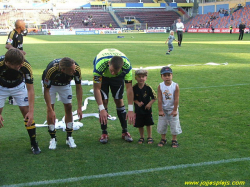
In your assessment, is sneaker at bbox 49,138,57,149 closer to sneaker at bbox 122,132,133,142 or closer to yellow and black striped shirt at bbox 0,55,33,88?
yellow and black striped shirt at bbox 0,55,33,88

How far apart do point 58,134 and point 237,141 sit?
11.0 ft

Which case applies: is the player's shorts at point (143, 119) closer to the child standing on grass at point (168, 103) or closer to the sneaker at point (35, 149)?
the child standing on grass at point (168, 103)

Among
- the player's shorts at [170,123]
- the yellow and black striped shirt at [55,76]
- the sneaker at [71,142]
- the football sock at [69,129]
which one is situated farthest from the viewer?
the football sock at [69,129]

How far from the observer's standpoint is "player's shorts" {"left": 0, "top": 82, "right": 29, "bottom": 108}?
196 inches

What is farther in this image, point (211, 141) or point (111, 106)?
point (111, 106)

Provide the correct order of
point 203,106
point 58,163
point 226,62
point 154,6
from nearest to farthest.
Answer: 1. point 58,163
2. point 203,106
3. point 226,62
4. point 154,6

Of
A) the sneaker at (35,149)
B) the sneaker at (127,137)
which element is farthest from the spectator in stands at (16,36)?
the sneaker at (127,137)

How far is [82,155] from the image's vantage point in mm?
5047

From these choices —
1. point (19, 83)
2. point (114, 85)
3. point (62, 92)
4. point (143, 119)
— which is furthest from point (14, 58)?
point (143, 119)

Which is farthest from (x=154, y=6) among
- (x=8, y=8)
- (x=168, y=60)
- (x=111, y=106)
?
(x=111, y=106)

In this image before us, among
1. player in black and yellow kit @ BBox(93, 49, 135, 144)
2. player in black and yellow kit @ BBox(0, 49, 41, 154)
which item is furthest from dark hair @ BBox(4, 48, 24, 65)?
player in black and yellow kit @ BBox(93, 49, 135, 144)

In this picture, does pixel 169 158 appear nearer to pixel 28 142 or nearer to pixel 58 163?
pixel 58 163

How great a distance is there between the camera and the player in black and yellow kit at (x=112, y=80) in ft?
16.8

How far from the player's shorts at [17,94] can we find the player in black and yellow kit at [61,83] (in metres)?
0.34
